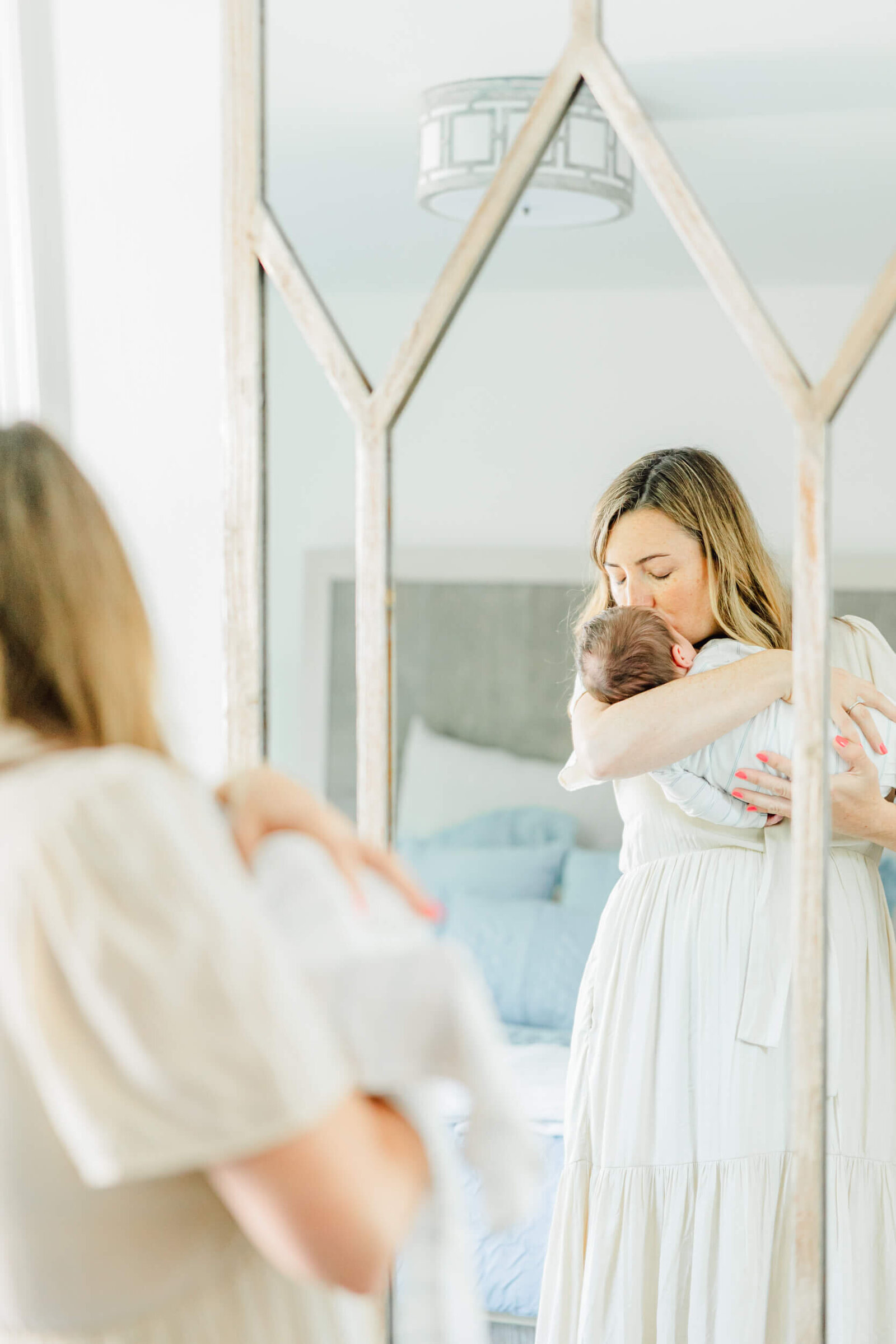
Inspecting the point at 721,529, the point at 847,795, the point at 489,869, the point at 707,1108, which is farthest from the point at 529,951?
the point at 721,529

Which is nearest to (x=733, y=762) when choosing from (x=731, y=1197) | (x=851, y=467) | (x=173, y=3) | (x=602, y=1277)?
(x=851, y=467)

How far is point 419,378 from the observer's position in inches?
50.7

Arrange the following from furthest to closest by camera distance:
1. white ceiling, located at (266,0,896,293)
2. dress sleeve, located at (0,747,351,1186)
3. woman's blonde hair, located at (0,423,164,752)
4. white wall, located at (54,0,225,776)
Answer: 1. white wall, located at (54,0,225,776)
2. white ceiling, located at (266,0,896,293)
3. woman's blonde hair, located at (0,423,164,752)
4. dress sleeve, located at (0,747,351,1186)

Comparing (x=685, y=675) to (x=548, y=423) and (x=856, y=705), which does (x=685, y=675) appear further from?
(x=548, y=423)

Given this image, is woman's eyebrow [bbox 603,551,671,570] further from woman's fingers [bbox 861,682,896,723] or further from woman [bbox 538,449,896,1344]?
woman's fingers [bbox 861,682,896,723]

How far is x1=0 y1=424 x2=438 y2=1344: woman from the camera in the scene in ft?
1.91


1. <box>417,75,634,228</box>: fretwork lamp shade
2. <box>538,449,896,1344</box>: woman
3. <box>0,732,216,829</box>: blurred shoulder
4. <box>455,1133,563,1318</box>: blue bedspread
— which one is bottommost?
<box>455,1133,563,1318</box>: blue bedspread

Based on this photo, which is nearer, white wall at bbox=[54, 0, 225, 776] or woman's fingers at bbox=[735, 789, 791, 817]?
woman's fingers at bbox=[735, 789, 791, 817]

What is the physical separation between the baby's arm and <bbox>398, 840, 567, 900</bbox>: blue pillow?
122 mm

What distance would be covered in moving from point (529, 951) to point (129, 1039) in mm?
705

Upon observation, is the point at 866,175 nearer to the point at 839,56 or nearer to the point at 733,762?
the point at 839,56

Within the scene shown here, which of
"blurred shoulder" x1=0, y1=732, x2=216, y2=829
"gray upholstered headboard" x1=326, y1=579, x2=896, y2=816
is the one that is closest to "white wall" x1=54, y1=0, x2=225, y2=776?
"gray upholstered headboard" x1=326, y1=579, x2=896, y2=816

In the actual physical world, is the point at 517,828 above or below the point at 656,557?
below

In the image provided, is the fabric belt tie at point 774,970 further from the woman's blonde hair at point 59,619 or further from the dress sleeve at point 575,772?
the woman's blonde hair at point 59,619
